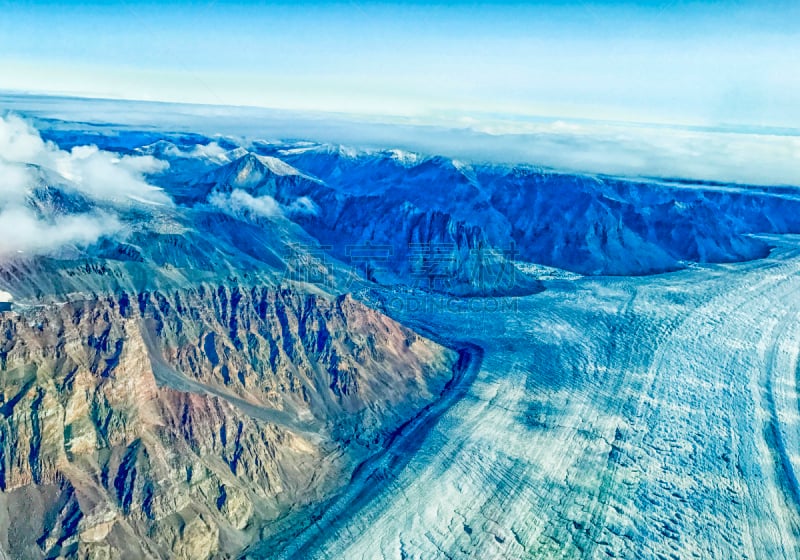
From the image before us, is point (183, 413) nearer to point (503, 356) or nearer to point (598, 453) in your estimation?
point (598, 453)

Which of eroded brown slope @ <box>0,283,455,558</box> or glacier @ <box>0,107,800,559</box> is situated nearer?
eroded brown slope @ <box>0,283,455,558</box>

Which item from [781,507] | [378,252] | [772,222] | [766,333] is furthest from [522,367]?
[772,222]

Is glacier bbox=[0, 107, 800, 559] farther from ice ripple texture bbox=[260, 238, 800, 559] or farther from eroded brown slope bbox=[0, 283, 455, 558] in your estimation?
eroded brown slope bbox=[0, 283, 455, 558]

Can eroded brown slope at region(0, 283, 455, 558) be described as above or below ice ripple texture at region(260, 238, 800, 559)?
above

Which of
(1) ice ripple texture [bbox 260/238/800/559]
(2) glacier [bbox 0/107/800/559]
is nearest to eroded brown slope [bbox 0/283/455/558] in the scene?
(2) glacier [bbox 0/107/800/559]

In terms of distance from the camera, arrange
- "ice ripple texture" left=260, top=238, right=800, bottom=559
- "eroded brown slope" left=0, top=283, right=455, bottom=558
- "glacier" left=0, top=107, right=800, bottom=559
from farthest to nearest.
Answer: "glacier" left=0, top=107, right=800, bottom=559, "ice ripple texture" left=260, top=238, right=800, bottom=559, "eroded brown slope" left=0, top=283, right=455, bottom=558

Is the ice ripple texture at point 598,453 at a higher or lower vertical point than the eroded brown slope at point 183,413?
lower

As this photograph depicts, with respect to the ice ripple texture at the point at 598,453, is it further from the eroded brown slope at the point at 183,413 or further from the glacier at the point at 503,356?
the eroded brown slope at the point at 183,413

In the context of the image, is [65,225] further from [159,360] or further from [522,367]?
[522,367]

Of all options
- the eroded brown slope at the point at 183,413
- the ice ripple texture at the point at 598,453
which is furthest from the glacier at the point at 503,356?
the eroded brown slope at the point at 183,413

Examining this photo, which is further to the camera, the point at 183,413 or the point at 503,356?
the point at 503,356

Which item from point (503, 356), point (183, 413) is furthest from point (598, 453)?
point (183, 413)
